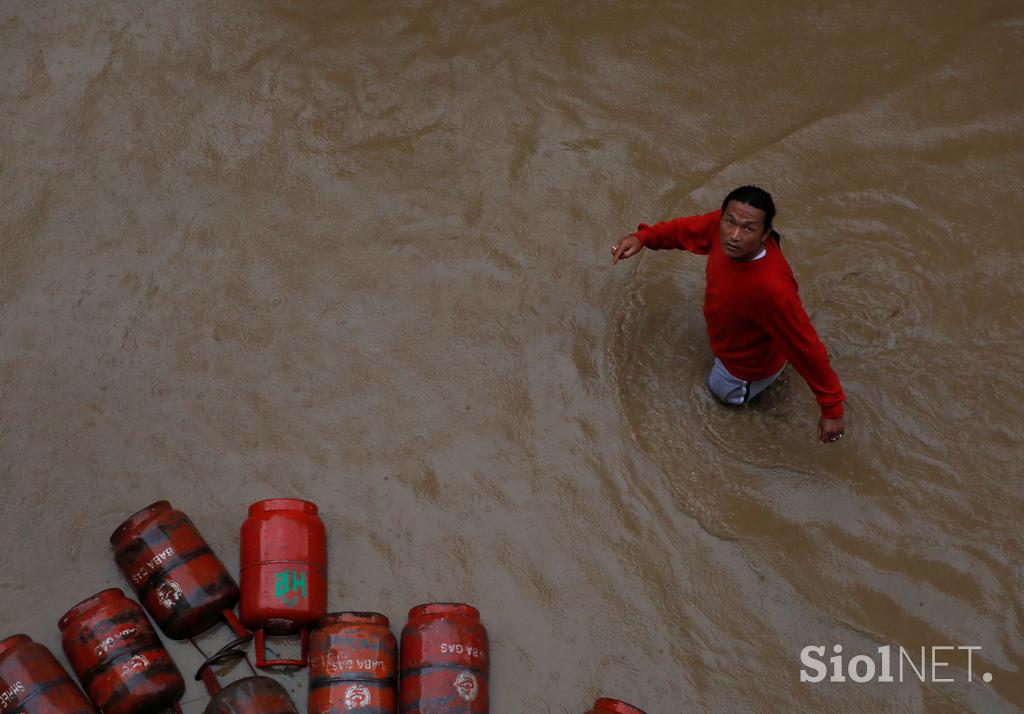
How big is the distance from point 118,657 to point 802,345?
2654 mm

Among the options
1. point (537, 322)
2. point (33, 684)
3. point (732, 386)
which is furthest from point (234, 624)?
point (732, 386)

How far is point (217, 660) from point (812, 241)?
313 centimetres

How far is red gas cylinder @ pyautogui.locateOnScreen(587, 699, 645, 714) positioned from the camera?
11.6 feet

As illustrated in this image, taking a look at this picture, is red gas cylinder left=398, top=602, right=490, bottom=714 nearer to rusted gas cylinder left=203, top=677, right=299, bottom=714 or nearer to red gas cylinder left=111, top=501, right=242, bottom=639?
rusted gas cylinder left=203, top=677, right=299, bottom=714

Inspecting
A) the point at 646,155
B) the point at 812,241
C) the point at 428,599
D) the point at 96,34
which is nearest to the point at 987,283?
the point at 812,241

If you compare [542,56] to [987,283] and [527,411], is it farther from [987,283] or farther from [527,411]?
[987,283]

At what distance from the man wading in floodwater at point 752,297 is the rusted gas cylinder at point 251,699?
2052mm

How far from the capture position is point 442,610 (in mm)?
3682

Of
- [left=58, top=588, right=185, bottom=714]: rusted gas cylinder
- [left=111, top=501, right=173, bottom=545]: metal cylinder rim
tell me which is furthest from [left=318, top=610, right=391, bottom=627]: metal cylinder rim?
[left=111, top=501, right=173, bottom=545]: metal cylinder rim

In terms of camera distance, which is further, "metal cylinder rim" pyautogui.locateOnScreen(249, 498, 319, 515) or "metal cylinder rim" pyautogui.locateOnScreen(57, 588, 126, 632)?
"metal cylinder rim" pyautogui.locateOnScreen(249, 498, 319, 515)

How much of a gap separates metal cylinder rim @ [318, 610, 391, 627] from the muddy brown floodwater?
0.80 ft

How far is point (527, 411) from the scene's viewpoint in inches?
169

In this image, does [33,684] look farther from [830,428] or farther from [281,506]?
[830,428]

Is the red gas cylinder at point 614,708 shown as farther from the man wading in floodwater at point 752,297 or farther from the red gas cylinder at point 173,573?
the red gas cylinder at point 173,573
